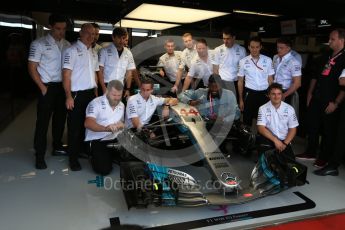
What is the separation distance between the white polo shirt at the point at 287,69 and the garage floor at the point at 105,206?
3.90ft

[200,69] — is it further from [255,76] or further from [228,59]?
[255,76]

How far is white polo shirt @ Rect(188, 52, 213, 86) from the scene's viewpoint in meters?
4.54

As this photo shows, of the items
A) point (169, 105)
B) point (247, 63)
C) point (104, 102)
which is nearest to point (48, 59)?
point (104, 102)

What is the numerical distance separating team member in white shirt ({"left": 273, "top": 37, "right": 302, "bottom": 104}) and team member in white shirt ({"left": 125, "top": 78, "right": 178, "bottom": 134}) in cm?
149

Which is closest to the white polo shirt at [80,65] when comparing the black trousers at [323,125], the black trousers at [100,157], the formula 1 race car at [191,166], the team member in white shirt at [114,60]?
the team member in white shirt at [114,60]

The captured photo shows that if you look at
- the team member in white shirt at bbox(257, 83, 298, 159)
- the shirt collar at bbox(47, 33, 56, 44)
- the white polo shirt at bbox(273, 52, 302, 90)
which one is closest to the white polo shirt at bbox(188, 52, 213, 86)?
the white polo shirt at bbox(273, 52, 302, 90)

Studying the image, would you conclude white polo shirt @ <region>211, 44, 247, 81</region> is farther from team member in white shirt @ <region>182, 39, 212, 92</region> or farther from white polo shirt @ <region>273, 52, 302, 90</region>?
white polo shirt @ <region>273, 52, 302, 90</region>

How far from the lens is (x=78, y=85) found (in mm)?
3445

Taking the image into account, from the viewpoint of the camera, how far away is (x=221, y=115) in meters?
3.61

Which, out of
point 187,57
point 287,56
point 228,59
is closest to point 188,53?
point 187,57

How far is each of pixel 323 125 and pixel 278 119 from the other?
2.64 feet

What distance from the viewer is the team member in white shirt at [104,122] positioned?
3.21m

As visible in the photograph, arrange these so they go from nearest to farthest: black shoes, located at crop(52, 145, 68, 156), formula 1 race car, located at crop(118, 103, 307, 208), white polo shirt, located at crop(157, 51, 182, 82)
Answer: formula 1 race car, located at crop(118, 103, 307, 208)
black shoes, located at crop(52, 145, 68, 156)
white polo shirt, located at crop(157, 51, 182, 82)

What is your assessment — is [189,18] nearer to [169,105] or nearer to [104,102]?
[169,105]
